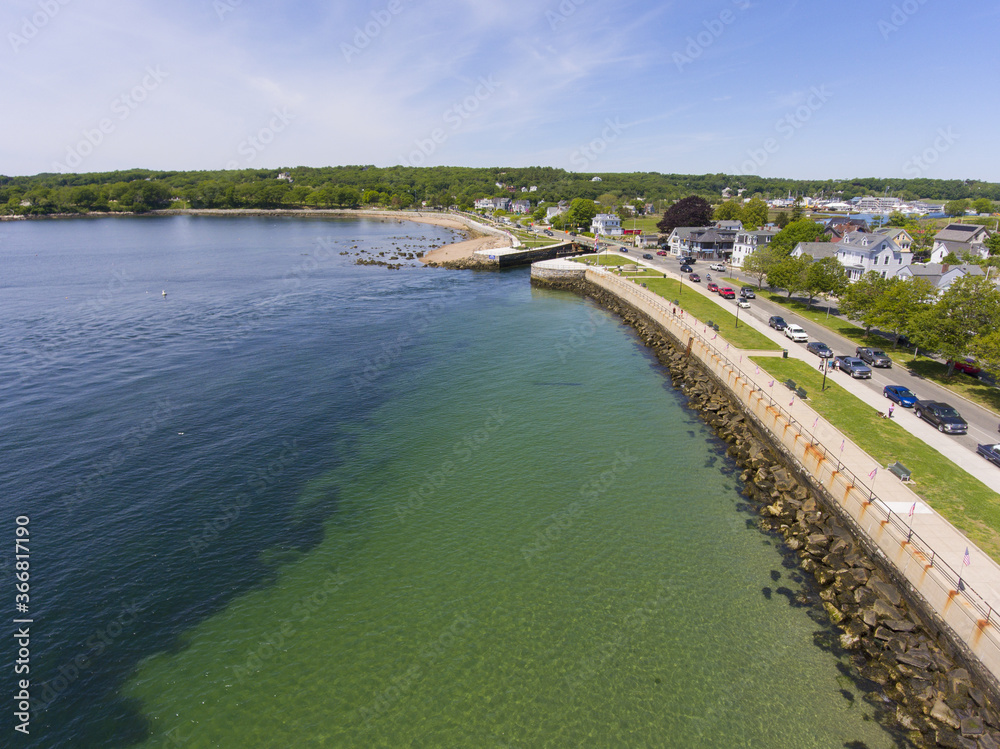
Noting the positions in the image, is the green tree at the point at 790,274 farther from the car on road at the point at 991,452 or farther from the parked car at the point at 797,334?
the car on road at the point at 991,452

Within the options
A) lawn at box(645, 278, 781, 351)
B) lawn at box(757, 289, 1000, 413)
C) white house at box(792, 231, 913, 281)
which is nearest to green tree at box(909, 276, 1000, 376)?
lawn at box(757, 289, 1000, 413)

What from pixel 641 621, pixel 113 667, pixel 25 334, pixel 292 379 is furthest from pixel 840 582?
pixel 25 334

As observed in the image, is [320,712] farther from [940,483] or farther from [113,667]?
[940,483]

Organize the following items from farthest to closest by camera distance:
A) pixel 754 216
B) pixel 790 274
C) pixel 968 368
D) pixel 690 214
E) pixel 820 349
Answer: pixel 754 216 < pixel 690 214 < pixel 790 274 < pixel 820 349 < pixel 968 368

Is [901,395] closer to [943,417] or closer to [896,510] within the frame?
[943,417]

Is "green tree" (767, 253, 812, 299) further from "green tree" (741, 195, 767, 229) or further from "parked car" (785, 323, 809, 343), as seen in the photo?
"green tree" (741, 195, 767, 229)

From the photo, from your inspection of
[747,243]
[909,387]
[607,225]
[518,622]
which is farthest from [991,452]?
[607,225]
